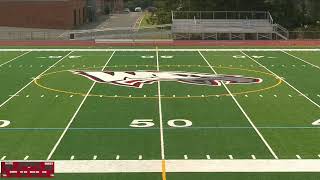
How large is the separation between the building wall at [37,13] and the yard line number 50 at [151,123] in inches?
1817

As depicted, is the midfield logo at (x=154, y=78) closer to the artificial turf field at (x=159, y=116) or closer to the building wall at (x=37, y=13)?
the artificial turf field at (x=159, y=116)

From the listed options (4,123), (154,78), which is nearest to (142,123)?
(4,123)

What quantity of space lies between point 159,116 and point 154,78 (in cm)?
703

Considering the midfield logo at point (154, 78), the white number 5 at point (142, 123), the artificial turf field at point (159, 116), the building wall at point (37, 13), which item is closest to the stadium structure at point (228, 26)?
the building wall at point (37, 13)

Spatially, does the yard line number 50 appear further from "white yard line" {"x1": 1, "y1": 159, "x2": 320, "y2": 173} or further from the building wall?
the building wall

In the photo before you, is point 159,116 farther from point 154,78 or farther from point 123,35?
point 123,35

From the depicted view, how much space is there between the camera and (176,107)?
18.0 metres

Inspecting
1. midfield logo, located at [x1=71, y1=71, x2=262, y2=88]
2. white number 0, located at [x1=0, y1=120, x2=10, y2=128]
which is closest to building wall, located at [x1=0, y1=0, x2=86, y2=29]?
midfield logo, located at [x1=71, y1=71, x2=262, y2=88]

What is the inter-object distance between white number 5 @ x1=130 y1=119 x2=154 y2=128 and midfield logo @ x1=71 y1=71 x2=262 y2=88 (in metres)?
5.48

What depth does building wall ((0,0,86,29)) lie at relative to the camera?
6081 cm

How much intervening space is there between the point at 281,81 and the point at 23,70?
36.5 ft

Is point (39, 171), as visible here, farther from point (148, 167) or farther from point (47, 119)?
point (47, 119)

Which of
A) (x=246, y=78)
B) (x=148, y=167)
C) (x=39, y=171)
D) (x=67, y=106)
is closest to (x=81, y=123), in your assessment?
(x=67, y=106)

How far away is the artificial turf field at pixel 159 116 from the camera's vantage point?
13.2 meters
